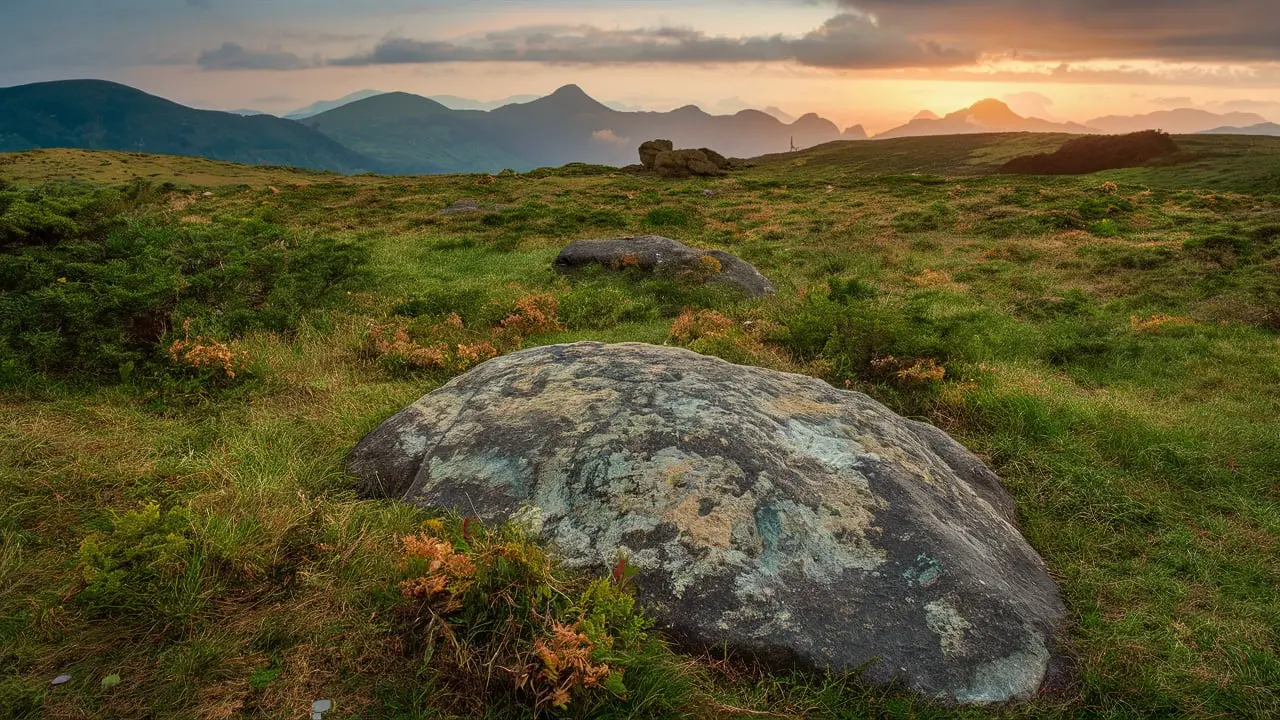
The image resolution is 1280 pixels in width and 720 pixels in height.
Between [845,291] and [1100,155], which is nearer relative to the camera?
[845,291]

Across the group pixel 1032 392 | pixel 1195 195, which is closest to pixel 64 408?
pixel 1032 392

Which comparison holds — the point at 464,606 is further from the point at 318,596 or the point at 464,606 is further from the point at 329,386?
the point at 329,386

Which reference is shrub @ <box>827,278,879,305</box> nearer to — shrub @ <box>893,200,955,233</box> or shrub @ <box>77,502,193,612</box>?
shrub @ <box>77,502,193,612</box>

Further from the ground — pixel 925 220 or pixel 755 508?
pixel 925 220

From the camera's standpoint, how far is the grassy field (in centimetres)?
340

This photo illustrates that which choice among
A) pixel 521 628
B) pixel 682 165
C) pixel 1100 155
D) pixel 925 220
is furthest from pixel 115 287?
pixel 1100 155

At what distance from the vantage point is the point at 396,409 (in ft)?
22.9

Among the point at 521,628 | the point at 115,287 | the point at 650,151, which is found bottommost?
the point at 521,628

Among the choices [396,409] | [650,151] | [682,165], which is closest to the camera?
[396,409]

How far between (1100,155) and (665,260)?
224 ft

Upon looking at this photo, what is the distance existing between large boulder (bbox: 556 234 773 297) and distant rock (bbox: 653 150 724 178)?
45112 millimetres

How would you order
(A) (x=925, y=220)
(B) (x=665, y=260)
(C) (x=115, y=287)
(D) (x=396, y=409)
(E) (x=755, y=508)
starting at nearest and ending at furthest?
(E) (x=755, y=508) < (D) (x=396, y=409) < (C) (x=115, y=287) < (B) (x=665, y=260) < (A) (x=925, y=220)

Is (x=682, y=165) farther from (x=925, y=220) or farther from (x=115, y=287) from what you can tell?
(x=115, y=287)

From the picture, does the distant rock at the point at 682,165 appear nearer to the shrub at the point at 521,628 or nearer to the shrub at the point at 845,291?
the shrub at the point at 845,291
